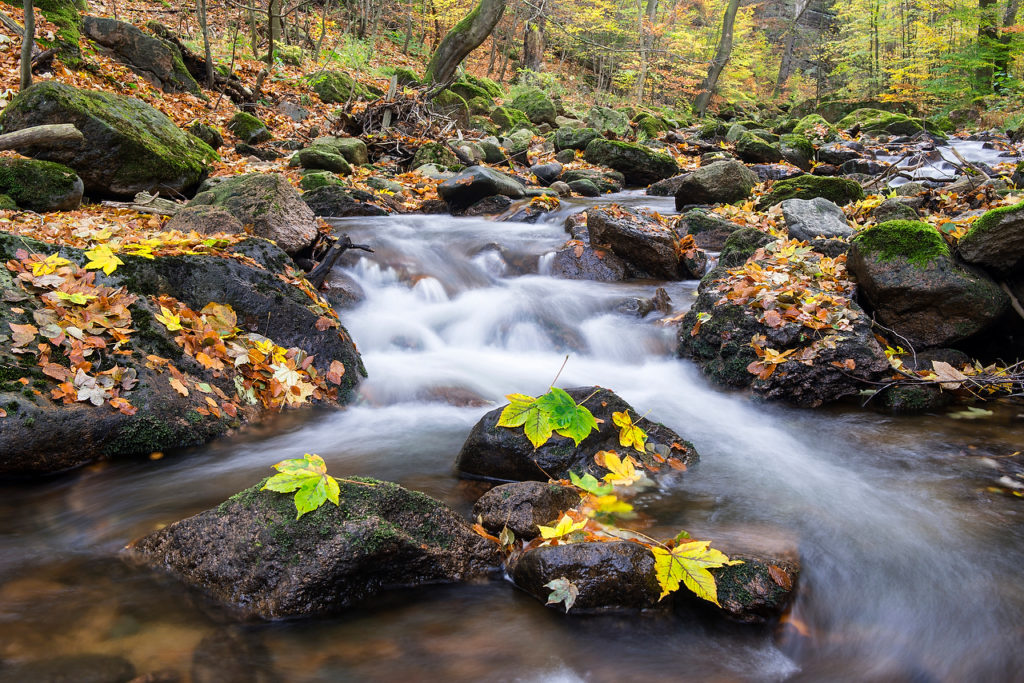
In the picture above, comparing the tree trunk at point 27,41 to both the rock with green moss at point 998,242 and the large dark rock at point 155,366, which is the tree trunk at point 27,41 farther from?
the rock with green moss at point 998,242

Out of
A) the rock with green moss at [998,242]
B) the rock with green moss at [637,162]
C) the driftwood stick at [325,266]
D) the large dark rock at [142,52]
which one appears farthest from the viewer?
the rock with green moss at [637,162]

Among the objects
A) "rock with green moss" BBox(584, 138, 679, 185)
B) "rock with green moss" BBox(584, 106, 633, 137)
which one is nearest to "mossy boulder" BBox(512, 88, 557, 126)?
"rock with green moss" BBox(584, 106, 633, 137)

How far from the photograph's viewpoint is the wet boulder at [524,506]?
109 inches

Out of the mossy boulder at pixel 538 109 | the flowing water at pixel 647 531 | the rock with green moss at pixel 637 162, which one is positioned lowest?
the flowing water at pixel 647 531

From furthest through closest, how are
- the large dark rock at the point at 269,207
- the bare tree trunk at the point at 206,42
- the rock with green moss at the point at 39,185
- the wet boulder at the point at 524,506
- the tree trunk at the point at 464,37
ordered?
the tree trunk at the point at 464,37, the bare tree trunk at the point at 206,42, the rock with green moss at the point at 39,185, the large dark rock at the point at 269,207, the wet boulder at the point at 524,506

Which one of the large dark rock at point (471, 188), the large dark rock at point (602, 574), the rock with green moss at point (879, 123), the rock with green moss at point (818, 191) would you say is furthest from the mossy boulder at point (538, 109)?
the large dark rock at point (602, 574)

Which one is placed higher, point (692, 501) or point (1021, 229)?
point (1021, 229)

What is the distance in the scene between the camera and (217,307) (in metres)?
4.33

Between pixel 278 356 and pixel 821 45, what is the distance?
3975cm

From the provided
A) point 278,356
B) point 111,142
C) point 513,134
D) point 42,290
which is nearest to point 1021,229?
point 278,356

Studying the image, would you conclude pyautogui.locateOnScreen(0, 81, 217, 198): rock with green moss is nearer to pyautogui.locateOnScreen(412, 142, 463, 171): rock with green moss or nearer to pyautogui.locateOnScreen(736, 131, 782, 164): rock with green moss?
pyautogui.locateOnScreen(412, 142, 463, 171): rock with green moss

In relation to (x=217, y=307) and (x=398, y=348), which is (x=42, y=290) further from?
(x=398, y=348)

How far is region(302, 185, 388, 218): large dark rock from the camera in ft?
29.7

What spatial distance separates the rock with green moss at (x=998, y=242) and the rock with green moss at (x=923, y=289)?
0.13 m
